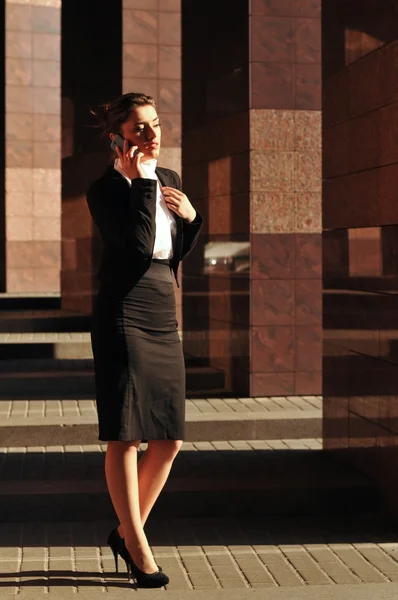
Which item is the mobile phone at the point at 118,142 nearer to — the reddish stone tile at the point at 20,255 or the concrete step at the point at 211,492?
the concrete step at the point at 211,492

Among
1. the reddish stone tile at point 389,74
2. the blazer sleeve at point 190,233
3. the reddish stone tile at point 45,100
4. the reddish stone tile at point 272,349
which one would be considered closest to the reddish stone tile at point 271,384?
the reddish stone tile at point 272,349

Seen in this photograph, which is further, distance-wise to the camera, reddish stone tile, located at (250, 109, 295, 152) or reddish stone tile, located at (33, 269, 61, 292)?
reddish stone tile, located at (33, 269, 61, 292)

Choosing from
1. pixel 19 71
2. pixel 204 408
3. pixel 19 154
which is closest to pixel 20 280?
pixel 19 154

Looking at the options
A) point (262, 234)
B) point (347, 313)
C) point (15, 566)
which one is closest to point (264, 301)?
point (262, 234)

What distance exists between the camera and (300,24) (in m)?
10.2

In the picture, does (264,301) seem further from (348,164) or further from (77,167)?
(77,167)

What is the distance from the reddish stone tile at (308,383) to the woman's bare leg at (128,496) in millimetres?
5315

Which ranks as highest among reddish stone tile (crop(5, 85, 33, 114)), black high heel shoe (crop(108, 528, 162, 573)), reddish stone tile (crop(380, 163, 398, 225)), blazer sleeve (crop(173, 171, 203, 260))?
reddish stone tile (crop(5, 85, 33, 114))

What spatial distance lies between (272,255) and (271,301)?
0.38 metres

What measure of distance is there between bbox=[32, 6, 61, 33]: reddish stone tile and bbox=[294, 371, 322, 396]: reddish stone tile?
1606 centimetres

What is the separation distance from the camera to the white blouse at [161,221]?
5.01 metres

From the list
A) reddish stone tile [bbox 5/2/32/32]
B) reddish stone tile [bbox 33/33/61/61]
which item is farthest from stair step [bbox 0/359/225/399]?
reddish stone tile [bbox 5/2/32/32]

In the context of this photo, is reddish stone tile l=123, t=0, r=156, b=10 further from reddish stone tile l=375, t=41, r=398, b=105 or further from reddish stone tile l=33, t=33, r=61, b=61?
reddish stone tile l=33, t=33, r=61, b=61

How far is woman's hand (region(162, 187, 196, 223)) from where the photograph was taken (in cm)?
504
